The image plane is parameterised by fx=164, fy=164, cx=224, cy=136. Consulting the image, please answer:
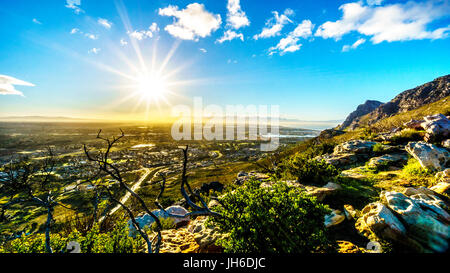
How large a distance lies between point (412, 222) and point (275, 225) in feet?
12.6

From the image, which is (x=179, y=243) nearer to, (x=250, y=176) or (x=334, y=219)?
(x=334, y=219)

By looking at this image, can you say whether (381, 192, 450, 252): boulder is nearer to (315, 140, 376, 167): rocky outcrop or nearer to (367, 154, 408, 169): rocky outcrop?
(367, 154, 408, 169): rocky outcrop

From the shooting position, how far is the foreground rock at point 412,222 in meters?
4.16

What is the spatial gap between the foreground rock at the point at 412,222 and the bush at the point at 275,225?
1.48 metres

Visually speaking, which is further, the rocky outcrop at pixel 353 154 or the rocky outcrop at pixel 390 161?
the rocky outcrop at pixel 353 154

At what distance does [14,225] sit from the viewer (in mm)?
36750

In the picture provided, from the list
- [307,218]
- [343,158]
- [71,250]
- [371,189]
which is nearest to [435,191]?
[371,189]

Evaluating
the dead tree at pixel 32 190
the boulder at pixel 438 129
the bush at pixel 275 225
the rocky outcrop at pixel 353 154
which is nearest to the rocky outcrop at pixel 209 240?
the bush at pixel 275 225

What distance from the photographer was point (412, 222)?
4.49m

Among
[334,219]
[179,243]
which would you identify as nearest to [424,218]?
[334,219]

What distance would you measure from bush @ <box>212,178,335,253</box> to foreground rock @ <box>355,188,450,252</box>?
148 cm

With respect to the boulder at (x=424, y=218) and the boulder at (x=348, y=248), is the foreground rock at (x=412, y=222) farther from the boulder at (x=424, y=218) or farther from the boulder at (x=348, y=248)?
the boulder at (x=348, y=248)
